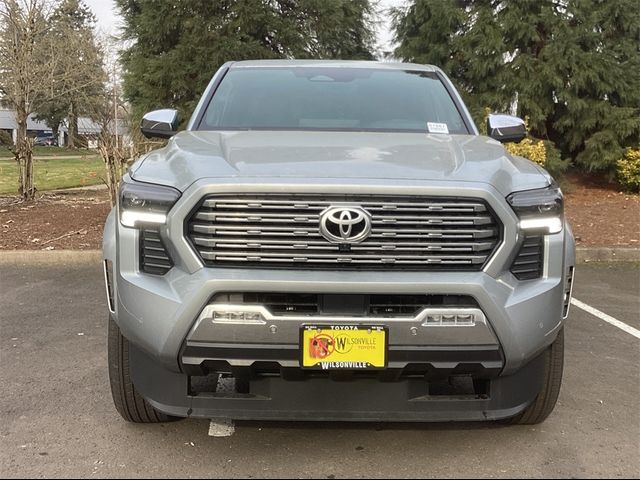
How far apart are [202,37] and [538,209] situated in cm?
999

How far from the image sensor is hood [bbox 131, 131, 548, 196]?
8.78 ft

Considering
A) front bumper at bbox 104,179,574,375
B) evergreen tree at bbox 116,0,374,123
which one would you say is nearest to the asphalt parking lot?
front bumper at bbox 104,179,574,375

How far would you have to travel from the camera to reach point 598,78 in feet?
36.5

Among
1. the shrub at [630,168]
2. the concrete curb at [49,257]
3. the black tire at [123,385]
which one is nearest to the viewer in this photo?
the black tire at [123,385]

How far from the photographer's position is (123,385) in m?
3.07

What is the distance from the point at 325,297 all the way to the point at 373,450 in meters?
0.89

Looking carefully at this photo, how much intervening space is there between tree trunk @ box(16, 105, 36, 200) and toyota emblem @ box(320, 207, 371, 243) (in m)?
9.50

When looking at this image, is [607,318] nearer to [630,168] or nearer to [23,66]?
[630,168]

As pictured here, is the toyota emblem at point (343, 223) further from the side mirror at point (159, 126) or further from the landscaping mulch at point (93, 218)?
the landscaping mulch at point (93, 218)

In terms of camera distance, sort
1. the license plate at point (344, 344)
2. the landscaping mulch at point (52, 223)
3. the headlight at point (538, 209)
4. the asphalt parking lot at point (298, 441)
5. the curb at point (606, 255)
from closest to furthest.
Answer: the license plate at point (344, 344), the headlight at point (538, 209), the asphalt parking lot at point (298, 441), the curb at point (606, 255), the landscaping mulch at point (52, 223)

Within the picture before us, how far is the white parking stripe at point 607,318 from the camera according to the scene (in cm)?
500

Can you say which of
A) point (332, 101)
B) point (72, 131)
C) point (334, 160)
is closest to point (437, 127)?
point (332, 101)

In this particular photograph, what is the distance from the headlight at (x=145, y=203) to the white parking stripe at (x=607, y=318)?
3.81m

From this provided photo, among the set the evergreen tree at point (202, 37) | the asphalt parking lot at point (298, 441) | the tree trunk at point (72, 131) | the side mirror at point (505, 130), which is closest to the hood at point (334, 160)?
the side mirror at point (505, 130)
